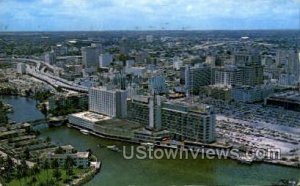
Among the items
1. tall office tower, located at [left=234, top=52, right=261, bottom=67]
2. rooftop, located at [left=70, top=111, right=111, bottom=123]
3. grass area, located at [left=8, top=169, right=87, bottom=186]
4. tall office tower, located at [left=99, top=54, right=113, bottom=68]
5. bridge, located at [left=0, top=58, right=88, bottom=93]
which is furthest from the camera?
tall office tower, located at [left=99, top=54, right=113, bottom=68]

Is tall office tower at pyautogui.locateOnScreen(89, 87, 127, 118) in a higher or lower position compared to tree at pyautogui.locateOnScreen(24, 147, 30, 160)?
higher

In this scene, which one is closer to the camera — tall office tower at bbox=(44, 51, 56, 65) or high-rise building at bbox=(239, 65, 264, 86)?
high-rise building at bbox=(239, 65, 264, 86)

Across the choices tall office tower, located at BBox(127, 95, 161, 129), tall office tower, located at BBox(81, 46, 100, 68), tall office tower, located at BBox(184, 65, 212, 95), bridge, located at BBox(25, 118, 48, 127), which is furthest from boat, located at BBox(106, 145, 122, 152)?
tall office tower, located at BBox(81, 46, 100, 68)

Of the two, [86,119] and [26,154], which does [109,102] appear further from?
[26,154]

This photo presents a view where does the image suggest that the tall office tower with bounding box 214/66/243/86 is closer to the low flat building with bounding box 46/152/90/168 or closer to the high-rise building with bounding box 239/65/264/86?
the high-rise building with bounding box 239/65/264/86

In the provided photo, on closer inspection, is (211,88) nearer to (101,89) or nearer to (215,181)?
(101,89)

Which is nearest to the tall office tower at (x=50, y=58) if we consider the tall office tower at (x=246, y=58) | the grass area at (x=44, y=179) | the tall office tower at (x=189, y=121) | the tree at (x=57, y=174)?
the tall office tower at (x=246, y=58)

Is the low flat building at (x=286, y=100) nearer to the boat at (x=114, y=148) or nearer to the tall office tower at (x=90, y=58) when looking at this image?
the boat at (x=114, y=148)
